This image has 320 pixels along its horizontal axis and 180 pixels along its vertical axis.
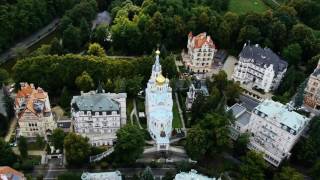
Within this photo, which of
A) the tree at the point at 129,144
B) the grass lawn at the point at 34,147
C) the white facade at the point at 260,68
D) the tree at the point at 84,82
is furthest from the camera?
the white facade at the point at 260,68

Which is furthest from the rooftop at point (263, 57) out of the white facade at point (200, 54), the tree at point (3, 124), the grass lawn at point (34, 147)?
the tree at point (3, 124)

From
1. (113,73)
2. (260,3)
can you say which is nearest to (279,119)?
(113,73)

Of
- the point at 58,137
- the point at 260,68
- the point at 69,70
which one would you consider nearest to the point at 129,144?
the point at 58,137

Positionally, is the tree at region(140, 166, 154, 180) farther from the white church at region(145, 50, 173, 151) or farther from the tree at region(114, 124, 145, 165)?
the white church at region(145, 50, 173, 151)

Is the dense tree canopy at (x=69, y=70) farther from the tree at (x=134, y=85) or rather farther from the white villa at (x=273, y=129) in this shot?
the white villa at (x=273, y=129)

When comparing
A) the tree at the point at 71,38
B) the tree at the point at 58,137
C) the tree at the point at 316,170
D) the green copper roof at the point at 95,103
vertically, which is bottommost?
the tree at the point at 316,170

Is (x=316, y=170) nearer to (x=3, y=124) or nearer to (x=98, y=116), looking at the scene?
(x=98, y=116)
